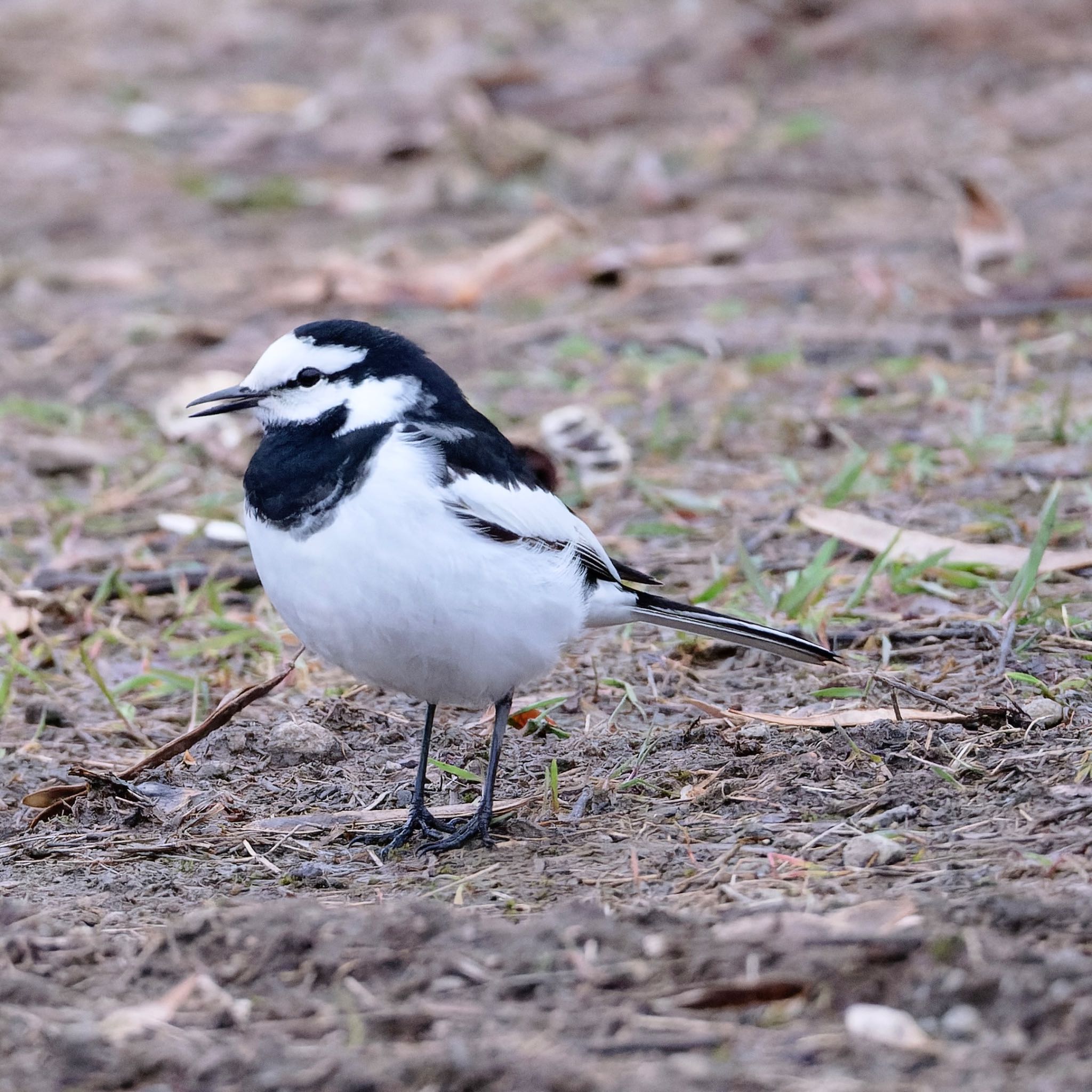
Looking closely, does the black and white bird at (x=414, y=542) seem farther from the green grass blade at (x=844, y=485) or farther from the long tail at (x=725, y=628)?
the green grass blade at (x=844, y=485)

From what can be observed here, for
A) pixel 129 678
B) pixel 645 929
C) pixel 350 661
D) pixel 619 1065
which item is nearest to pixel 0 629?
pixel 129 678

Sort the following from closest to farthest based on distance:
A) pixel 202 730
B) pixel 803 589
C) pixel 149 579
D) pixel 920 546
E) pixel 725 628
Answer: pixel 202 730 < pixel 725 628 < pixel 803 589 < pixel 920 546 < pixel 149 579

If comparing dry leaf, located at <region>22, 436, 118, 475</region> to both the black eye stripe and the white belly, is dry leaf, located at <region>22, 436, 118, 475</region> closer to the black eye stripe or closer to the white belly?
the black eye stripe

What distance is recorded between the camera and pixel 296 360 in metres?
3.96

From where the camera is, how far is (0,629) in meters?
5.20

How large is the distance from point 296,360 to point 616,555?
6.29 ft

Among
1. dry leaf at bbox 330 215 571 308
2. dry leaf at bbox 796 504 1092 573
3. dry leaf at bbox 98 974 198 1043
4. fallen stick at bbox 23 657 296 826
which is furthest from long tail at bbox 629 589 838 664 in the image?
dry leaf at bbox 330 215 571 308

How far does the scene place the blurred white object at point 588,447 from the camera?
6207 mm

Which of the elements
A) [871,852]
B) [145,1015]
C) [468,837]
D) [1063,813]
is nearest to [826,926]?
[871,852]

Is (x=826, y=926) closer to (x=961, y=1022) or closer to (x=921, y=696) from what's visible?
(x=961, y=1022)

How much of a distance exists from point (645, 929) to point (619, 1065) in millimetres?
444

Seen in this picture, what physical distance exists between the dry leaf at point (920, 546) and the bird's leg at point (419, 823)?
67.0 inches

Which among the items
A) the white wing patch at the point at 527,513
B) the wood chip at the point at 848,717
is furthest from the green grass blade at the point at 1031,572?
the white wing patch at the point at 527,513

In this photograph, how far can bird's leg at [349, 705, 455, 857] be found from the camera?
3.88m
